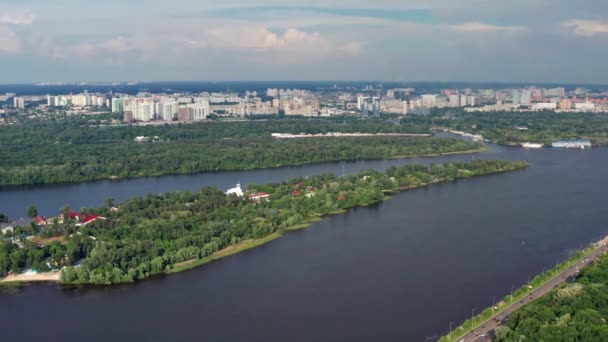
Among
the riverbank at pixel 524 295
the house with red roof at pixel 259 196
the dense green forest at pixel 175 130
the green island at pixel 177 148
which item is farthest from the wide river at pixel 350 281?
the dense green forest at pixel 175 130

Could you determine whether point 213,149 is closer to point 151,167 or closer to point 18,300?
point 151,167

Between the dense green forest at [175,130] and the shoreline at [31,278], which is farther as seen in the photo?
the dense green forest at [175,130]

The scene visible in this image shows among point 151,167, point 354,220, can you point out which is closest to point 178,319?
point 354,220

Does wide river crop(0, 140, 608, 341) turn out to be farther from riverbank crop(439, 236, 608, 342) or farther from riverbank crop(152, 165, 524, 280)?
riverbank crop(439, 236, 608, 342)

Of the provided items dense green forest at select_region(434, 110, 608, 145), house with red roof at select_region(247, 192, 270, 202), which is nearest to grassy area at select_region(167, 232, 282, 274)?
house with red roof at select_region(247, 192, 270, 202)

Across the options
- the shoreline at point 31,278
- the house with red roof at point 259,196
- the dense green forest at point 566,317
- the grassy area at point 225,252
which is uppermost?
the house with red roof at point 259,196

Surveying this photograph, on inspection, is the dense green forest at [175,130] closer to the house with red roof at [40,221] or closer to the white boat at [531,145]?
the white boat at [531,145]

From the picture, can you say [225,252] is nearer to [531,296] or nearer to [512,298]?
[512,298]
